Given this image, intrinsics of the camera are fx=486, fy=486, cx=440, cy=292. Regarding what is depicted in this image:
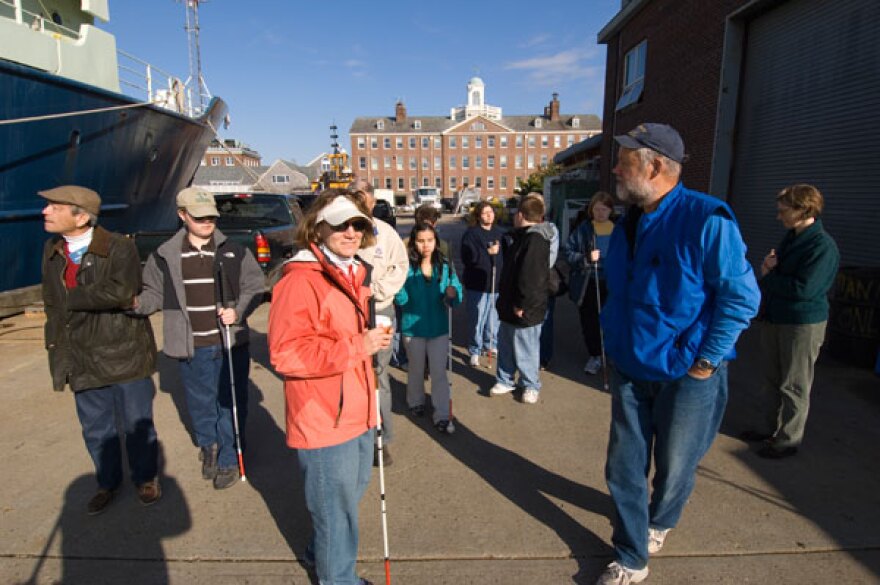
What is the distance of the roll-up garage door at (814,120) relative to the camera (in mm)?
6496

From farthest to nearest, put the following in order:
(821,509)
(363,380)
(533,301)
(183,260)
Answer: (533,301) < (183,260) < (821,509) < (363,380)

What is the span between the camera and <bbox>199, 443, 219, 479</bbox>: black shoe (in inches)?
134

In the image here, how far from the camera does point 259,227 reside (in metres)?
8.35

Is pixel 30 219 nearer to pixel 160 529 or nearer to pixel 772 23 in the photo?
pixel 160 529

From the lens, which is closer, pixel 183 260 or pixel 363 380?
pixel 363 380

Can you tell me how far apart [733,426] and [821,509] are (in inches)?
46.2

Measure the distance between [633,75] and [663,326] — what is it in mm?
14540

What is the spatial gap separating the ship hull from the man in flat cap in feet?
21.3

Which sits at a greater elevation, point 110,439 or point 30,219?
point 30,219

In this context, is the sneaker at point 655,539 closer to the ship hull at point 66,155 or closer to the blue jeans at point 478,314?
the blue jeans at point 478,314

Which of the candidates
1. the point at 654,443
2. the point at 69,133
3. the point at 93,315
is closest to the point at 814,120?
the point at 654,443

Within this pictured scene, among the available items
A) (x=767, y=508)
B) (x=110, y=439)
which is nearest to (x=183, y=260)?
(x=110, y=439)

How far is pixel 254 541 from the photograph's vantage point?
9.02 ft

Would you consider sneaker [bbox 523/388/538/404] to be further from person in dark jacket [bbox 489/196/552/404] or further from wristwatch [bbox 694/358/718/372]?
wristwatch [bbox 694/358/718/372]
